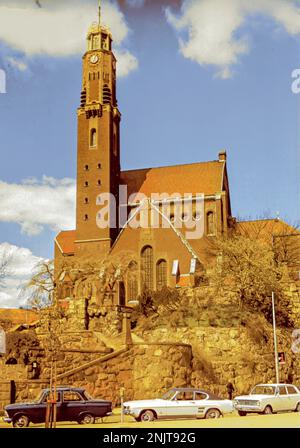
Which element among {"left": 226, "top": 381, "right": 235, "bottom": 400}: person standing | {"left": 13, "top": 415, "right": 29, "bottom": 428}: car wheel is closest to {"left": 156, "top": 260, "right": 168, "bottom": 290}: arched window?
{"left": 226, "top": 381, "right": 235, "bottom": 400}: person standing

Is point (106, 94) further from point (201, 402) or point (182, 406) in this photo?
point (182, 406)

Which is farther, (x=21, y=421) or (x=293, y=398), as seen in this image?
(x=293, y=398)

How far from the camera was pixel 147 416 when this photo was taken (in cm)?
1625

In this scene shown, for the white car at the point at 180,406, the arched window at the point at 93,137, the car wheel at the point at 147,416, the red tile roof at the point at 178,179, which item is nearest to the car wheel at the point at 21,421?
the white car at the point at 180,406

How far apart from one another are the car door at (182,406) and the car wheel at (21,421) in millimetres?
3672

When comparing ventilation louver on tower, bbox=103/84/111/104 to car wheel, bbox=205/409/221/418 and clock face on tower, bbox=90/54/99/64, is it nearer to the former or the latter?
clock face on tower, bbox=90/54/99/64

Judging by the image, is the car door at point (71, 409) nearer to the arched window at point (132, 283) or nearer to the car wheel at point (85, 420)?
the car wheel at point (85, 420)

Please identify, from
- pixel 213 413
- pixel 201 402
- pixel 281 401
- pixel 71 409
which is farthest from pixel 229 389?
pixel 71 409

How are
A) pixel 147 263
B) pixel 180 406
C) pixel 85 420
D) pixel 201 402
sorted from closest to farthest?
pixel 85 420 < pixel 180 406 < pixel 201 402 < pixel 147 263

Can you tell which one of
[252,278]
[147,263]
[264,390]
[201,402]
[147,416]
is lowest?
[147,416]

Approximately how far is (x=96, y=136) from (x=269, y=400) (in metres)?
49.3

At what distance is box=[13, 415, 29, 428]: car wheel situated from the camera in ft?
51.5

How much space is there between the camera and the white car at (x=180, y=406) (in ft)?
53.3

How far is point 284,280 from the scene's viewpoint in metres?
31.7
